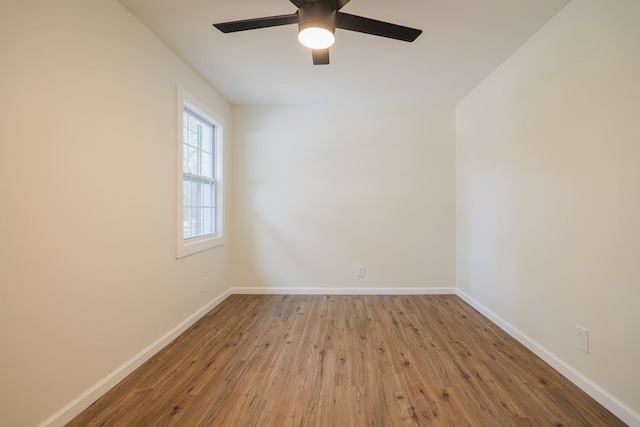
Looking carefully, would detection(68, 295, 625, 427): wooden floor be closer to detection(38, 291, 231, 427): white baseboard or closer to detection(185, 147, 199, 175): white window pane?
detection(38, 291, 231, 427): white baseboard

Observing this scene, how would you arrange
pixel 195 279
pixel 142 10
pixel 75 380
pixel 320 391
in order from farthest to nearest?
pixel 195 279
pixel 142 10
pixel 320 391
pixel 75 380

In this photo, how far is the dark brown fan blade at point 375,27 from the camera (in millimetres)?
1516

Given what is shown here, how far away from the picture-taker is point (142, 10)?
183cm

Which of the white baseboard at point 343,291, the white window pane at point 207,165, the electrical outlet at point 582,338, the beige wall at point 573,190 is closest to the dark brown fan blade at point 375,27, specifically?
the beige wall at point 573,190

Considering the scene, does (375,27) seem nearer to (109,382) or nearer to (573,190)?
(573,190)

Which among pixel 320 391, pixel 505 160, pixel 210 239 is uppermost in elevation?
pixel 505 160

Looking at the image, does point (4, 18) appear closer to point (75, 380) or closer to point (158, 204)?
point (158, 204)

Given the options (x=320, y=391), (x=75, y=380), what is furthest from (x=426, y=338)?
(x=75, y=380)

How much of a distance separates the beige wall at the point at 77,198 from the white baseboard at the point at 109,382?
39 millimetres

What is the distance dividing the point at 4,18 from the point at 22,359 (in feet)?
4.79

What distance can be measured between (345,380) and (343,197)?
2.19m

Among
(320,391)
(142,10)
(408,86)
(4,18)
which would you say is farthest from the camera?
(408,86)

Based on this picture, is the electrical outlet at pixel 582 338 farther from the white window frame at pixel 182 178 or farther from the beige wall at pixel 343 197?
the white window frame at pixel 182 178

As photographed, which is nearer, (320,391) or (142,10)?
(320,391)
